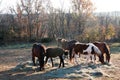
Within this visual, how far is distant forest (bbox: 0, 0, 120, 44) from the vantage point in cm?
3284

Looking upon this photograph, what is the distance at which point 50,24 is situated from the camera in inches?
1467

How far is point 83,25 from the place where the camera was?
35250 millimetres

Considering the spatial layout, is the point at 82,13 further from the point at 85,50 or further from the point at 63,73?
the point at 63,73

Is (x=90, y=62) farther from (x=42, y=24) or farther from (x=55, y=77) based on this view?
(x=42, y=24)

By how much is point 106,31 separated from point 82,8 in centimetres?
452

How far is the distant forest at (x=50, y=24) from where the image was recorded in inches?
1293

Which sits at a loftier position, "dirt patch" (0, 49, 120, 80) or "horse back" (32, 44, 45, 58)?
"horse back" (32, 44, 45, 58)

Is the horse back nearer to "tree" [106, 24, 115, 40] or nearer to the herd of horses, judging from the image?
the herd of horses

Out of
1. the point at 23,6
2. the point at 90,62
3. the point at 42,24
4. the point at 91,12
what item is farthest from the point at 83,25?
the point at 90,62

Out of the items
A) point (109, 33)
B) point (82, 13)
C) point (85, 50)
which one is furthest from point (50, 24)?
point (85, 50)

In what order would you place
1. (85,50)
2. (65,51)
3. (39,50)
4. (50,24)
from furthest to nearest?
1. (50,24)
2. (85,50)
3. (65,51)
4. (39,50)

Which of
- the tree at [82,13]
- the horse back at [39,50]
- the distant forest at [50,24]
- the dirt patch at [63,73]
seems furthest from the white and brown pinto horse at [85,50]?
the tree at [82,13]

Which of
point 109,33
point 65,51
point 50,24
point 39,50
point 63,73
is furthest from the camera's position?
point 50,24

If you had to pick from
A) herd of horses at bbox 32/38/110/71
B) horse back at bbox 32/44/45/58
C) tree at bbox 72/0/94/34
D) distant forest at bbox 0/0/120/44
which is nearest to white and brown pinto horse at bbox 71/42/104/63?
herd of horses at bbox 32/38/110/71
